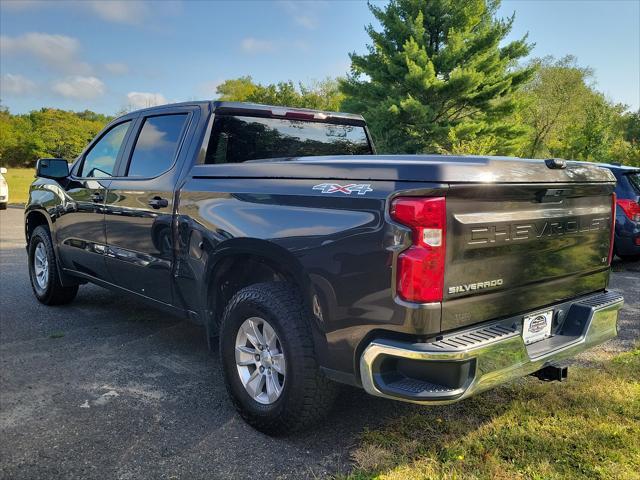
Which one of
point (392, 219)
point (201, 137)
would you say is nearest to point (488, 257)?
point (392, 219)

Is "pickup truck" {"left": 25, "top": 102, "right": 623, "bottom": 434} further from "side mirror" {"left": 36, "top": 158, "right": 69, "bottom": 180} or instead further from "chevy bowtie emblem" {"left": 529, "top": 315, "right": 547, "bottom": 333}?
"side mirror" {"left": 36, "top": 158, "right": 69, "bottom": 180}

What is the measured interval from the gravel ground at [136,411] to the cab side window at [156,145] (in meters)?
1.47

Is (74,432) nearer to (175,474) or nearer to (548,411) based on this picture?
(175,474)

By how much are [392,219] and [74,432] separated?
2177 millimetres

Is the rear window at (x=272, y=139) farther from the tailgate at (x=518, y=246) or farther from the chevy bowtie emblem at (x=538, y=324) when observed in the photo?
the chevy bowtie emblem at (x=538, y=324)

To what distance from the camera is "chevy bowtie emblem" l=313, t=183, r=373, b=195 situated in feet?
8.01

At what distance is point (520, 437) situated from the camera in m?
2.90

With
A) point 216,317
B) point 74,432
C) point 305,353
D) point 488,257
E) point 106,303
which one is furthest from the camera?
point 106,303

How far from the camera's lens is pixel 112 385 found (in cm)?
365

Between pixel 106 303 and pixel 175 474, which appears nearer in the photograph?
pixel 175 474

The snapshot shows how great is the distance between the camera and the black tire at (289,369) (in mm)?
2723

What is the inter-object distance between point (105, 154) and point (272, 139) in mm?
1683

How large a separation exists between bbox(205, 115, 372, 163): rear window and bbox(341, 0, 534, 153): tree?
1921 centimetres

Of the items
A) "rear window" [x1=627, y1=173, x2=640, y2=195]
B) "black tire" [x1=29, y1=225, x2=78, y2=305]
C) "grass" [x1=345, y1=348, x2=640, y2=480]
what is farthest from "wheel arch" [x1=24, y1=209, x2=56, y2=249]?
"rear window" [x1=627, y1=173, x2=640, y2=195]
